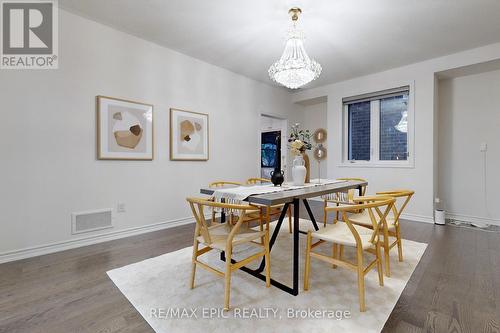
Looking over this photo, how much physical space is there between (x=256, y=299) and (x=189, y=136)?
8.89 feet

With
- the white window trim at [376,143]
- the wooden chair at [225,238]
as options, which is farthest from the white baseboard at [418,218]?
the wooden chair at [225,238]

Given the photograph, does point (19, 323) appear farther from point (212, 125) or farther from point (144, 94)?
point (212, 125)

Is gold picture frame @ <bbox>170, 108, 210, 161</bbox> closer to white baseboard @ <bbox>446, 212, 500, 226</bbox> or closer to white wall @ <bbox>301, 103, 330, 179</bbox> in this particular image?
white wall @ <bbox>301, 103, 330, 179</bbox>

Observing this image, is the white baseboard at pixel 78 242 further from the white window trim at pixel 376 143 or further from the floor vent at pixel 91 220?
the white window trim at pixel 376 143

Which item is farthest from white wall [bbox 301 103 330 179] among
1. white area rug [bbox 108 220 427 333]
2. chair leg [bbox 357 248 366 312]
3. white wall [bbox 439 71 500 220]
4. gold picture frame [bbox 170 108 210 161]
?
chair leg [bbox 357 248 366 312]

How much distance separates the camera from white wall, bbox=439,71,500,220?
3727mm

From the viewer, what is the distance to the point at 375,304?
161cm

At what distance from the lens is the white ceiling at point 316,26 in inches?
98.1

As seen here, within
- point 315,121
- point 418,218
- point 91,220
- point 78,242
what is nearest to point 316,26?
point 315,121

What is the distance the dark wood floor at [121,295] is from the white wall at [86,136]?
1.66 ft

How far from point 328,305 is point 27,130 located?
321cm

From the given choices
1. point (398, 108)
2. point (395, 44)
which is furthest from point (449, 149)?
point (395, 44)

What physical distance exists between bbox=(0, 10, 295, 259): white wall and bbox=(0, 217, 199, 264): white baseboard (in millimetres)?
53

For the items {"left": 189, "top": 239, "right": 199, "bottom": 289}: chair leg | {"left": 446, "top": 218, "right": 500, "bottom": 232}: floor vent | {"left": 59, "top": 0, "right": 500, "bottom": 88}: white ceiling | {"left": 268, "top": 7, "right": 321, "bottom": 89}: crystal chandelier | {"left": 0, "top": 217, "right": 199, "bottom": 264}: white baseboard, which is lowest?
{"left": 446, "top": 218, "right": 500, "bottom": 232}: floor vent
